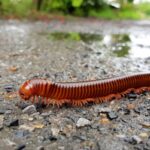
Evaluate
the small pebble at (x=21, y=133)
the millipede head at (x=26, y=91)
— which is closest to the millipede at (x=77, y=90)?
the millipede head at (x=26, y=91)

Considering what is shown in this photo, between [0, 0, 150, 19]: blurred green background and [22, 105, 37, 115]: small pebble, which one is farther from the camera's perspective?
[0, 0, 150, 19]: blurred green background

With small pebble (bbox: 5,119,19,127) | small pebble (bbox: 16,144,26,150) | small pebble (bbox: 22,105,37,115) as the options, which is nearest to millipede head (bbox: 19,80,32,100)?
small pebble (bbox: 22,105,37,115)

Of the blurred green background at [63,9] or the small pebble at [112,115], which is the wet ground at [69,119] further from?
the blurred green background at [63,9]

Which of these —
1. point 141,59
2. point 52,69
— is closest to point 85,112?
point 52,69

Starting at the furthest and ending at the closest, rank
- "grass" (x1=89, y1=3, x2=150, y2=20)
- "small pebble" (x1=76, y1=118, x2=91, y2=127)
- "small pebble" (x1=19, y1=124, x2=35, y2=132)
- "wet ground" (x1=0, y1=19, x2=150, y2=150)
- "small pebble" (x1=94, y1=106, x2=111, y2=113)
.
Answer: "grass" (x1=89, y1=3, x2=150, y2=20)
"small pebble" (x1=94, y1=106, x2=111, y2=113)
"small pebble" (x1=76, y1=118, x2=91, y2=127)
"small pebble" (x1=19, y1=124, x2=35, y2=132)
"wet ground" (x1=0, y1=19, x2=150, y2=150)

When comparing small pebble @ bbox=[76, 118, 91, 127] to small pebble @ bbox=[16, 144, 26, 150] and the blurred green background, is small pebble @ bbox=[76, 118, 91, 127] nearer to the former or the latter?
small pebble @ bbox=[16, 144, 26, 150]

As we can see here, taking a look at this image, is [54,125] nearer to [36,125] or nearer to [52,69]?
[36,125]
